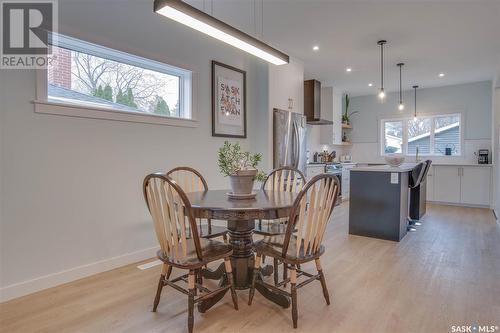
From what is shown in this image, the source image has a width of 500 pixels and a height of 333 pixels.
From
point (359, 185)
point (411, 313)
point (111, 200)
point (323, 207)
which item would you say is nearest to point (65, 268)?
point (111, 200)

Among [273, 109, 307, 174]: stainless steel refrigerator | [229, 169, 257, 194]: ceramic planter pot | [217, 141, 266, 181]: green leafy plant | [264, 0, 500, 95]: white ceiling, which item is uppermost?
[264, 0, 500, 95]: white ceiling

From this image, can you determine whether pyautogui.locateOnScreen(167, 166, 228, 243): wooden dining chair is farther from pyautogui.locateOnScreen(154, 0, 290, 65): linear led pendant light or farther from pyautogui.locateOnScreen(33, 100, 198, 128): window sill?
pyautogui.locateOnScreen(154, 0, 290, 65): linear led pendant light

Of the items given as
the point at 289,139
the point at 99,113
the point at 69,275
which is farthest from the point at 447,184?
the point at 69,275

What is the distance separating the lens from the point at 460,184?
606 centimetres

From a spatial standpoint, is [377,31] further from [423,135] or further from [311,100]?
[423,135]

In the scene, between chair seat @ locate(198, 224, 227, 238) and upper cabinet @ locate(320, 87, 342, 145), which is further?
upper cabinet @ locate(320, 87, 342, 145)

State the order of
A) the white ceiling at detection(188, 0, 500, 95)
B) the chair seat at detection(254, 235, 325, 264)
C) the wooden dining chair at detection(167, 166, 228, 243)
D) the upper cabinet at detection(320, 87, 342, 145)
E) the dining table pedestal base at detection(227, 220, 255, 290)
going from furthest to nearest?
the upper cabinet at detection(320, 87, 342, 145) → the white ceiling at detection(188, 0, 500, 95) → the wooden dining chair at detection(167, 166, 228, 243) → the dining table pedestal base at detection(227, 220, 255, 290) → the chair seat at detection(254, 235, 325, 264)

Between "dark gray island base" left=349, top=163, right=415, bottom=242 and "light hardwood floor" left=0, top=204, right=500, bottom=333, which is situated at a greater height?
"dark gray island base" left=349, top=163, right=415, bottom=242

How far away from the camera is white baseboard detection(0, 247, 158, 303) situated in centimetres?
220

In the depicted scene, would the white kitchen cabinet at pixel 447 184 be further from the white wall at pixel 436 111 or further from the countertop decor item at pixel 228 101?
the countertop decor item at pixel 228 101

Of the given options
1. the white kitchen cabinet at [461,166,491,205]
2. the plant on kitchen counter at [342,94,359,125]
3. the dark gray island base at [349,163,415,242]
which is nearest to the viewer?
the dark gray island base at [349,163,415,242]

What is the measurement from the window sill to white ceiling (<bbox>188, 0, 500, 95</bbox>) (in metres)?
1.25

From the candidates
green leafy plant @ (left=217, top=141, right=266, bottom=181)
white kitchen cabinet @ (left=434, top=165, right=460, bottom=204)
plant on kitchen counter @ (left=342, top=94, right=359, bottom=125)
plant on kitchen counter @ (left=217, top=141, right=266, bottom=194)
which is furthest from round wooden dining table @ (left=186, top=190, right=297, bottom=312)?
plant on kitchen counter @ (left=342, top=94, right=359, bottom=125)

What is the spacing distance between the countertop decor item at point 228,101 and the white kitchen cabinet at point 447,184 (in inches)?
182
